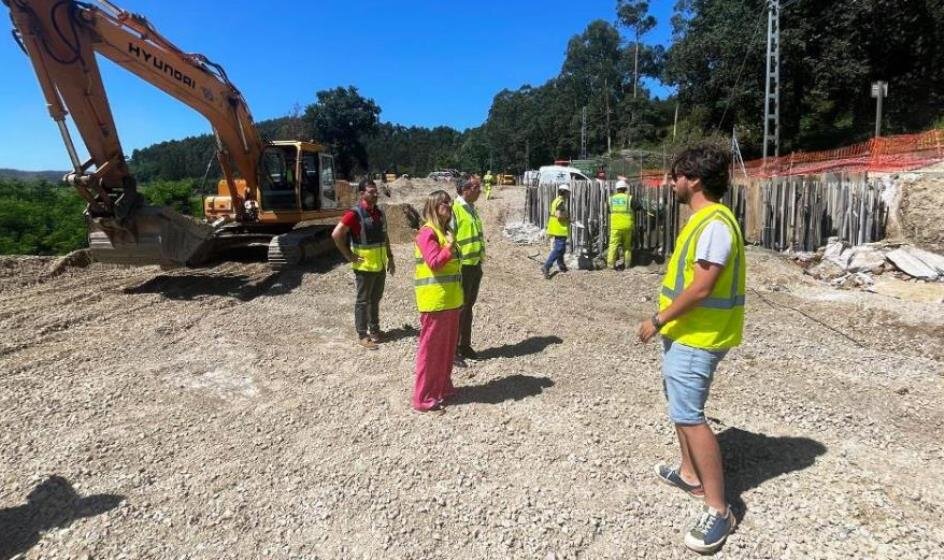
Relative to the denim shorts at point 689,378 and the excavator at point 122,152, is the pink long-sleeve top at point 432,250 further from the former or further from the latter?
the excavator at point 122,152

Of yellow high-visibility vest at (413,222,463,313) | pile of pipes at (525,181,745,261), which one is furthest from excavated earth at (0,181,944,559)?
pile of pipes at (525,181,745,261)

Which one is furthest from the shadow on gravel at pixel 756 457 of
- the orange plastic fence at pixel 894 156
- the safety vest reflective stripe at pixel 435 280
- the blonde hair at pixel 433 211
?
the orange plastic fence at pixel 894 156

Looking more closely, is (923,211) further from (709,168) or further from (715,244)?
(715,244)

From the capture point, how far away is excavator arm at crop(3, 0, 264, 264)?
7.14 m

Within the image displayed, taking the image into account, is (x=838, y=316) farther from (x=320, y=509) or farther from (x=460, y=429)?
(x=320, y=509)

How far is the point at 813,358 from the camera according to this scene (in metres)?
5.45

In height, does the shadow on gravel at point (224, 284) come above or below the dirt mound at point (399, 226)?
below

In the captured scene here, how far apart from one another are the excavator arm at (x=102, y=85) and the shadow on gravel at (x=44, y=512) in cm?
533

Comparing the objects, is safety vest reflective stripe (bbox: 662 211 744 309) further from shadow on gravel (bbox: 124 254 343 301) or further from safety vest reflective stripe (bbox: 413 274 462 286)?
shadow on gravel (bbox: 124 254 343 301)

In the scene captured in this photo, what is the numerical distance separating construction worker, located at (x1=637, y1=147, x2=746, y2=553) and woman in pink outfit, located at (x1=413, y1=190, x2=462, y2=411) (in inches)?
68.8

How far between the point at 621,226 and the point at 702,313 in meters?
7.64

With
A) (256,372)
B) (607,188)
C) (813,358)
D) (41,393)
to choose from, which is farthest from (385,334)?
(607,188)

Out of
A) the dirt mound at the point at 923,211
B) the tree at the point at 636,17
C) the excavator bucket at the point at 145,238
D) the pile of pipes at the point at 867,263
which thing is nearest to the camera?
the pile of pipes at the point at 867,263

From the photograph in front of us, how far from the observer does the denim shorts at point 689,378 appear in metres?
2.66
